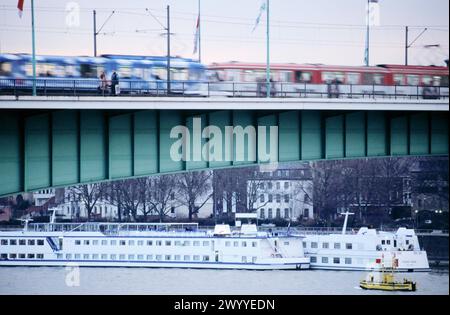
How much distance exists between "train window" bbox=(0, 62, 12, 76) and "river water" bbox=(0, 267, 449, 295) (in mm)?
7440

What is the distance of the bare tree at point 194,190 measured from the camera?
173 feet

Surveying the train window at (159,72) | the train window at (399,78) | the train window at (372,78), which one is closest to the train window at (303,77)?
the train window at (372,78)

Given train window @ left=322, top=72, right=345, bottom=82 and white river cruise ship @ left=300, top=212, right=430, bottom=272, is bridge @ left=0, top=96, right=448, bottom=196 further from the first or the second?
white river cruise ship @ left=300, top=212, right=430, bottom=272

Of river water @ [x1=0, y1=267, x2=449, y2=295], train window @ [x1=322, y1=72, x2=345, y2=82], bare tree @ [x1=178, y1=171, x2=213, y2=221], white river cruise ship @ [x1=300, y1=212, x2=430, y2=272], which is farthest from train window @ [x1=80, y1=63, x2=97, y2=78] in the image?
bare tree @ [x1=178, y1=171, x2=213, y2=221]

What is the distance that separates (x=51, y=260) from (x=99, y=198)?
17.5 m

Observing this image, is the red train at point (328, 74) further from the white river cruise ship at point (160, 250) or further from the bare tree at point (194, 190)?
the bare tree at point (194, 190)

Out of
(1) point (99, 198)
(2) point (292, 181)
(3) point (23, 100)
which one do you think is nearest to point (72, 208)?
(1) point (99, 198)

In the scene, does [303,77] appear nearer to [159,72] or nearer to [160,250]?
[159,72]

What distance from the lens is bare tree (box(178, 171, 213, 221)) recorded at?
173ft

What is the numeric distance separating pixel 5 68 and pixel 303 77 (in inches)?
361

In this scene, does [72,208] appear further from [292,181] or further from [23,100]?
[23,100]

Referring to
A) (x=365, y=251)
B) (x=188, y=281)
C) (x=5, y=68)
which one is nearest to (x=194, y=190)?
(x=365, y=251)

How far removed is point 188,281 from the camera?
34156mm
